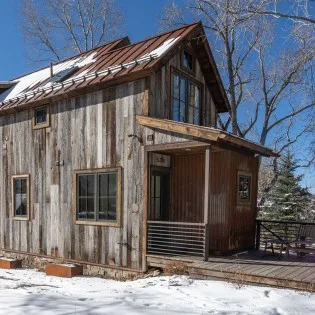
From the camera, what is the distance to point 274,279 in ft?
20.9

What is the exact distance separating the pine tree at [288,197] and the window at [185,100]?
24.8 ft

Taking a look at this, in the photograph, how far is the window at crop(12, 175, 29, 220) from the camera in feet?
36.5

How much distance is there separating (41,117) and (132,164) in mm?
3966

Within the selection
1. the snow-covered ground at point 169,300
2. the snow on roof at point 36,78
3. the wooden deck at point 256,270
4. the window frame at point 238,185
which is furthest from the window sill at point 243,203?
the snow on roof at point 36,78

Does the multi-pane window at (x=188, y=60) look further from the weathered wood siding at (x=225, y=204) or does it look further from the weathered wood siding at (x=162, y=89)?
the weathered wood siding at (x=225, y=204)

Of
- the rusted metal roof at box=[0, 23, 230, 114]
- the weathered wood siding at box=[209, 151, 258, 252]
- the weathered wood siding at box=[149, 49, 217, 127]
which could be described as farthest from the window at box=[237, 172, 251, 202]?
the rusted metal roof at box=[0, 23, 230, 114]

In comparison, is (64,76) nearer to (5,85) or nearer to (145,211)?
(5,85)

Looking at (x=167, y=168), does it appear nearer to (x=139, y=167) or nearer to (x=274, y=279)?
(x=139, y=167)

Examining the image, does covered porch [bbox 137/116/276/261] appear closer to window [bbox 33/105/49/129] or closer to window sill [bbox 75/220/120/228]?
window sill [bbox 75/220/120/228]

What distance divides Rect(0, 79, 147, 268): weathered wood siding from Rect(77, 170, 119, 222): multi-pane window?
0.26 m

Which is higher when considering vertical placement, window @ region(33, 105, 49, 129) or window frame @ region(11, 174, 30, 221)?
window @ region(33, 105, 49, 129)

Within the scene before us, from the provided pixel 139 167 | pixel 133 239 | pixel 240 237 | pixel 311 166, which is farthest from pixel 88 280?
pixel 311 166

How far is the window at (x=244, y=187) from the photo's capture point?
30.9 feet

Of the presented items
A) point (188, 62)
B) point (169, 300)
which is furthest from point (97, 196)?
point (188, 62)
